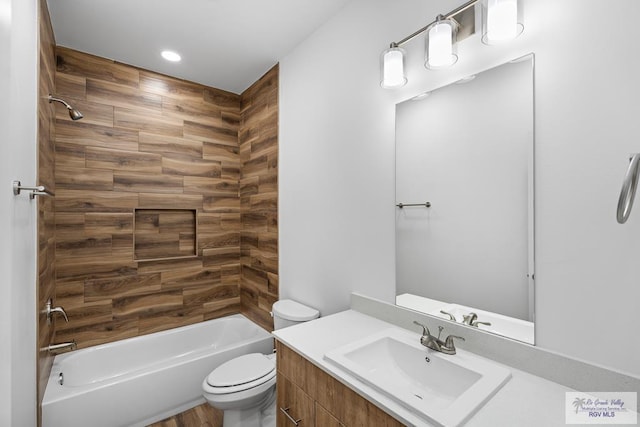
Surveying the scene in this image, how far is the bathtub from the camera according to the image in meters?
1.81

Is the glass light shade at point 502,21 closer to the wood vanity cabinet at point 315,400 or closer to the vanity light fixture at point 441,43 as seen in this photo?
the vanity light fixture at point 441,43

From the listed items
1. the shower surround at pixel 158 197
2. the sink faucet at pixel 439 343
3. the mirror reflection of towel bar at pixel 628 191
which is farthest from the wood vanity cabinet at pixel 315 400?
the shower surround at pixel 158 197

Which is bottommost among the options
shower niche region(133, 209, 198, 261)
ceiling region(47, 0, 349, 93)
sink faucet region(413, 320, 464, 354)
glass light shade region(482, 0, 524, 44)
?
sink faucet region(413, 320, 464, 354)

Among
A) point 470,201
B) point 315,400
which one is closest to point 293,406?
point 315,400

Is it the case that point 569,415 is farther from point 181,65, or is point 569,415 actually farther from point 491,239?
point 181,65

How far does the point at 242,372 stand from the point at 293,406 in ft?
2.31

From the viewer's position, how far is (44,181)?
1.76m

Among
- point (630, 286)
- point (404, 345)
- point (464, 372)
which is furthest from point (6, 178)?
point (630, 286)

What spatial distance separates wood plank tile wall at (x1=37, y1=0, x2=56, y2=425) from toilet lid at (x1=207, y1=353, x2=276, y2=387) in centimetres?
92

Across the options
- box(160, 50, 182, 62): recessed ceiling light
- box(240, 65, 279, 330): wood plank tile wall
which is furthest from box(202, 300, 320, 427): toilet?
box(160, 50, 182, 62): recessed ceiling light

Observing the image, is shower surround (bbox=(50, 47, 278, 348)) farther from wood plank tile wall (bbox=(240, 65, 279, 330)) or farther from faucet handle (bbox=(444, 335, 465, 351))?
faucet handle (bbox=(444, 335, 465, 351))

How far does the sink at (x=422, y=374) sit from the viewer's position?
0.86m

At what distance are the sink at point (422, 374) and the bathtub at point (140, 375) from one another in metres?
1.51

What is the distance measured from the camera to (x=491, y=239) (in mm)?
1210
